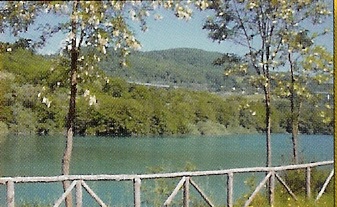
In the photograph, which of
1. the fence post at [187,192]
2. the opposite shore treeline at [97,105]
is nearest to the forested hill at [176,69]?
the opposite shore treeline at [97,105]

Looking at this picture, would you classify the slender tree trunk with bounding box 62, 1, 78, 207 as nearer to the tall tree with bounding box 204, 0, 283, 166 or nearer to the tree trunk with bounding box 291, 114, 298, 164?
the tall tree with bounding box 204, 0, 283, 166

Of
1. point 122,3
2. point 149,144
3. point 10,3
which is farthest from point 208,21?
point 10,3

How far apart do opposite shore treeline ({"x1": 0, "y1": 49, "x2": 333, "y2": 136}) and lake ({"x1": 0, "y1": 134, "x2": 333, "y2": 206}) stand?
0.04 metres

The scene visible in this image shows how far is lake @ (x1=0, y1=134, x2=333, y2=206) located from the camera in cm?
267

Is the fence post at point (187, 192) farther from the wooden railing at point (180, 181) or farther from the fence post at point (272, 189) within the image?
the fence post at point (272, 189)

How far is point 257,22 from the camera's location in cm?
351

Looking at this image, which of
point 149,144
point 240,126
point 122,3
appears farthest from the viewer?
point 240,126

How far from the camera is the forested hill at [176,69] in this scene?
2.72 meters

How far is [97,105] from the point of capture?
271cm

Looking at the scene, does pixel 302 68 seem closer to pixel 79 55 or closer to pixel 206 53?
pixel 206 53

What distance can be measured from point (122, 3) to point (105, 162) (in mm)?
881

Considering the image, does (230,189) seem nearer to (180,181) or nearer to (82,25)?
(180,181)

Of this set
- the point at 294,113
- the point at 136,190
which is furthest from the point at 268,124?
the point at 136,190

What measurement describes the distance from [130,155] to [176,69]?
41cm
